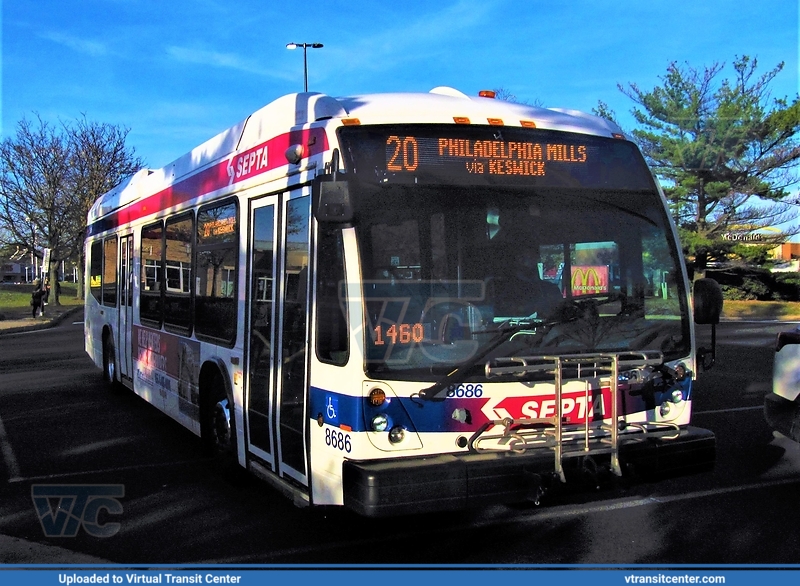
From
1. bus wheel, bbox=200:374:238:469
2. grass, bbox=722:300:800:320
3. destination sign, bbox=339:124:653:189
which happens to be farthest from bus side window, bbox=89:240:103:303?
grass, bbox=722:300:800:320

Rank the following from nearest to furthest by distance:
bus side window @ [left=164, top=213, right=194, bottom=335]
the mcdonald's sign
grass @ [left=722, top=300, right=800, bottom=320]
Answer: the mcdonald's sign
bus side window @ [left=164, top=213, right=194, bottom=335]
grass @ [left=722, top=300, right=800, bottom=320]

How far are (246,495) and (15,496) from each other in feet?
6.38

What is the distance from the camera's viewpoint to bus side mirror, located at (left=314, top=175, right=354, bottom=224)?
4207 mm

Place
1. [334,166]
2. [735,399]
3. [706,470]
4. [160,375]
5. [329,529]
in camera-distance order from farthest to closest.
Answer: [735,399], [160,375], [329,529], [706,470], [334,166]

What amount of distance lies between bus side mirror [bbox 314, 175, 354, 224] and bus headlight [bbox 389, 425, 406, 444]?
1248 mm

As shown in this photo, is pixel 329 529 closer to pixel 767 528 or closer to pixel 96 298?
pixel 767 528

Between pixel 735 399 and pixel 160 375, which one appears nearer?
pixel 160 375

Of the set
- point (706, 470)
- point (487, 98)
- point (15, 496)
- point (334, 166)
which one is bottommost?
point (15, 496)

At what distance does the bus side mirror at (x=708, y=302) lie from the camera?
5.20 m

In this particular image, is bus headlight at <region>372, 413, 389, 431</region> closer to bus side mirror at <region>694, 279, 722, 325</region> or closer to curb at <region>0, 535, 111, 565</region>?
curb at <region>0, 535, 111, 565</region>

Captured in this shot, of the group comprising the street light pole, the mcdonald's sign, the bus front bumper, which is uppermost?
the street light pole

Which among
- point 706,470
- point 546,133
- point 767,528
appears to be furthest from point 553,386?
point 767,528

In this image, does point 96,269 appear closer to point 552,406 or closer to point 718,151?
point 552,406
